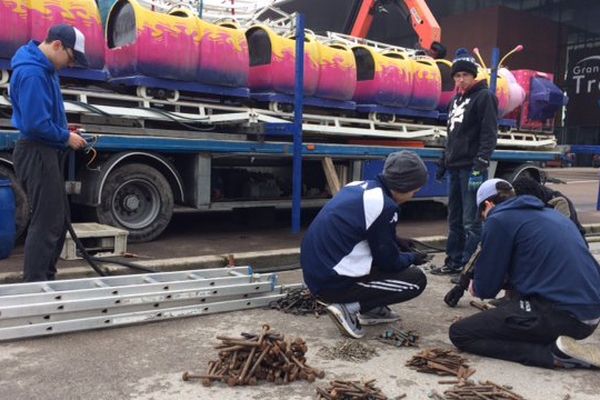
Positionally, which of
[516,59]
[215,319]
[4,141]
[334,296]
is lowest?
[215,319]

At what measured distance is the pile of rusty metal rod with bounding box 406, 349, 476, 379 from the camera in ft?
11.5

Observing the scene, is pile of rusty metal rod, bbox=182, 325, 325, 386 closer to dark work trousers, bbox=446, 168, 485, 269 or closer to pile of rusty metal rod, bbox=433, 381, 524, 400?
pile of rusty metal rod, bbox=433, 381, 524, 400

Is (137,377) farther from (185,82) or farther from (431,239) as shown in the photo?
(431,239)

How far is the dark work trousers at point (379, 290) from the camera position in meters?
4.13

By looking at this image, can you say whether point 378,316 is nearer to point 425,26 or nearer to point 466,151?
point 466,151

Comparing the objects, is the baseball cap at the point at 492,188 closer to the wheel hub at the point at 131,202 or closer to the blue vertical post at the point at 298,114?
the blue vertical post at the point at 298,114

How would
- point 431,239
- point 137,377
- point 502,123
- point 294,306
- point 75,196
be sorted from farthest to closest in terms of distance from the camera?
point 502,123
point 431,239
point 75,196
point 294,306
point 137,377

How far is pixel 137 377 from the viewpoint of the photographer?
3385mm

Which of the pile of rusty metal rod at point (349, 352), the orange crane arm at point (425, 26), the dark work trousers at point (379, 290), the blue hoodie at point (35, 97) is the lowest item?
the pile of rusty metal rod at point (349, 352)

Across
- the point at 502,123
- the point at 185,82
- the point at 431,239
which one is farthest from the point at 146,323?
the point at 502,123

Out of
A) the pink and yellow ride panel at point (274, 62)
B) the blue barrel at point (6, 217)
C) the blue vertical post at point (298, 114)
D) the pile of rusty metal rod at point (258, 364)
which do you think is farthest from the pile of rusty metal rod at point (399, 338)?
the pink and yellow ride panel at point (274, 62)

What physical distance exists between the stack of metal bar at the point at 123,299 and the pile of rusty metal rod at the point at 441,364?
5.21 ft

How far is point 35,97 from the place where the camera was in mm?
4336

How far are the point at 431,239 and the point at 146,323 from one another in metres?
4.96
